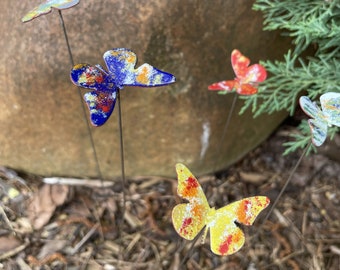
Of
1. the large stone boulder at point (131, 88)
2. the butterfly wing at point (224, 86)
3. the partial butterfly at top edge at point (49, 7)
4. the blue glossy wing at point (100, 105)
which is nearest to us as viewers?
the blue glossy wing at point (100, 105)

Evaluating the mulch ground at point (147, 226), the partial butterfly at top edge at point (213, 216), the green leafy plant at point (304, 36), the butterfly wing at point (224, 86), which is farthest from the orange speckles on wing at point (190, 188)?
the green leafy plant at point (304, 36)

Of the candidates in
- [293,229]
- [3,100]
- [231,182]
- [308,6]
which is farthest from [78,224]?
[308,6]

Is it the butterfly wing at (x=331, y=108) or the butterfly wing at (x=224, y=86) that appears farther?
the butterfly wing at (x=224, y=86)

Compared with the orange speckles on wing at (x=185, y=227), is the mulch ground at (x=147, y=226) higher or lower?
lower

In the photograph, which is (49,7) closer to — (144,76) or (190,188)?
(144,76)

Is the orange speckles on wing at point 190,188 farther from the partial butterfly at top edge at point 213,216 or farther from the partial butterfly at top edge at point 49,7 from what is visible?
the partial butterfly at top edge at point 49,7

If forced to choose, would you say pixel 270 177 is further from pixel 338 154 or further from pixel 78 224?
pixel 78 224

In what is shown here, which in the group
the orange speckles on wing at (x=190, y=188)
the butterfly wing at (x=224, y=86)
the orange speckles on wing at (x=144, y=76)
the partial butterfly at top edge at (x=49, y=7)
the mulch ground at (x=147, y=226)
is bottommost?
the mulch ground at (x=147, y=226)

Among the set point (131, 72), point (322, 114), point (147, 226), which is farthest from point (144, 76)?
point (147, 226)
